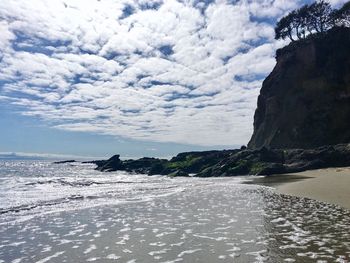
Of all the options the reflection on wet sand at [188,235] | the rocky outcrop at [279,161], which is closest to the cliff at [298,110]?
the rocky outcrop at [279,161]

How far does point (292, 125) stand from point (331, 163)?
78.5 ft

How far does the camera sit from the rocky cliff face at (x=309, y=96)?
225ft

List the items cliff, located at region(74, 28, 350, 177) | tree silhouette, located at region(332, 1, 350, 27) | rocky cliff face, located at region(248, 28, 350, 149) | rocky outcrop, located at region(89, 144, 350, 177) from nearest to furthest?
1. rocky outcrop, located at region(89, 144, 350, 177)
2. cliff, located at region(74, 28, 350, 177)
3. rocky cliff face, located at region(248, 28, 350, 149)
4. tree silhouette, located at region(332, 1, 350, 27)

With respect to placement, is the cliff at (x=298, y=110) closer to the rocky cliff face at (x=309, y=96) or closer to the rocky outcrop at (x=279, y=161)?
the rocky cliff face at (x=309, y=96)

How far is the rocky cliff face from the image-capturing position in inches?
2694

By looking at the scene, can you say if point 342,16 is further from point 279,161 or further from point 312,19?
point 279,161

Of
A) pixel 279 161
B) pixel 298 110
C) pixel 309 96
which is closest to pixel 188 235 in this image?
pixel 279 161

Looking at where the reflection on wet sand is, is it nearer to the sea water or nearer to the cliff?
the sea water

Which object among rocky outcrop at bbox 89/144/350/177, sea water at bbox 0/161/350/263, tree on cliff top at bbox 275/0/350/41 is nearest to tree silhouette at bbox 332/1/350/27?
tree on cliff top at bbox 275/0/350/41

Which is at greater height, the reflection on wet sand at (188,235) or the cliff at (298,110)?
the cliff at (298,110)

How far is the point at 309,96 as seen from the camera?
240 feet

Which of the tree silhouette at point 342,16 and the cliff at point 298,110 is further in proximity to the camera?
the tree silhouette at point 342,16

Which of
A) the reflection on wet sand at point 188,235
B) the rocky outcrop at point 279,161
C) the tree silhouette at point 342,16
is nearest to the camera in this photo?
the reflection on wet sand at point 188,235

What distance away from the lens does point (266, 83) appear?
87.5 metres
